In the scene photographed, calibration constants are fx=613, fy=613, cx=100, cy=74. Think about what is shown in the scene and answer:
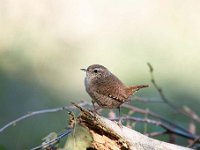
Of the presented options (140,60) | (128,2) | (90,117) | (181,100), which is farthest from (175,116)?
(90,117)

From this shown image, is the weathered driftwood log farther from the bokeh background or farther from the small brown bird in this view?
the bokeh background

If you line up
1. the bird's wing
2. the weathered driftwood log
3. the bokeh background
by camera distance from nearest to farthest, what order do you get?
1. the weathered driftwood log
2. the bird's wing
3. the bokeh background

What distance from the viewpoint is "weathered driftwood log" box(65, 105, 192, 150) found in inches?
98.4

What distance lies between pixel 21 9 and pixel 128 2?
1.35 metres

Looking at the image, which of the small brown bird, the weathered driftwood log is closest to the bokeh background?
the small brown bird

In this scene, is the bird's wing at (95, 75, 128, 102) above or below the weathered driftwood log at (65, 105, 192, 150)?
above

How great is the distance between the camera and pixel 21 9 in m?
6.78

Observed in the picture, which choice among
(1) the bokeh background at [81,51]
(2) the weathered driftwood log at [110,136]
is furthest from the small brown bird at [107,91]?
(1) the bokeh background at [81,51]

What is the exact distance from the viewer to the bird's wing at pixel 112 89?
2.94 m

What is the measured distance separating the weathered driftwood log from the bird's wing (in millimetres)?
268

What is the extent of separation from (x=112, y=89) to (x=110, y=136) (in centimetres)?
39

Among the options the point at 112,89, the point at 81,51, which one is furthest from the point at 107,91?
the point at 81,51

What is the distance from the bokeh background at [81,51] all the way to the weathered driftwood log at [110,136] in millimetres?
2367

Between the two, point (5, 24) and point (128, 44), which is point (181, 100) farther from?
point (5, 24)
